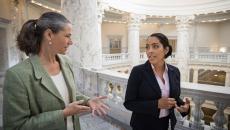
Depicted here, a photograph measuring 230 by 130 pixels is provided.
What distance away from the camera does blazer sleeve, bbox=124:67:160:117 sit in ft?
6.75

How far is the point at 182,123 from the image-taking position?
3.13m

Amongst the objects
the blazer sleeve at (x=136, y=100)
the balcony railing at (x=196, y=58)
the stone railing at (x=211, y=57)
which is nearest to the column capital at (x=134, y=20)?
the balcony railing at (x=196, y=58)

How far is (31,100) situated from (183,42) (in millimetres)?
18101

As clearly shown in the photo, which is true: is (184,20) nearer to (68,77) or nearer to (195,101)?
(195,101)

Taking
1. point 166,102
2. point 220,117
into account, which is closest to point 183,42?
point 220,117

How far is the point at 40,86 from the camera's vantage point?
141 centimetres

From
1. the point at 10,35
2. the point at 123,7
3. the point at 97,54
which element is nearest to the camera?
the point at 97,54

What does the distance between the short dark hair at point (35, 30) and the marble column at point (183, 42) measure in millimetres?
17722

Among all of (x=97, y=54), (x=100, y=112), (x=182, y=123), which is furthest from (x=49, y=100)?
(x=97, y=54)

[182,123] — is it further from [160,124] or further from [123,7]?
[123,7]

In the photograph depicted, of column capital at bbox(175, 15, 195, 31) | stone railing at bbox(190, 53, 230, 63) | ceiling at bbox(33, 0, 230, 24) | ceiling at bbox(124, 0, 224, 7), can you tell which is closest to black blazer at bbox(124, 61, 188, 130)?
ceiling at bbox(33, 0, 230, 24)

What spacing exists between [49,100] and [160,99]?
105 centimetres

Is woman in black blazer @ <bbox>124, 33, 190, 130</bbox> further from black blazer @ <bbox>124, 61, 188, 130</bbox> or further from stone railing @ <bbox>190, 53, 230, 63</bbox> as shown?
stone railing @ <bbox>190, 53, 230, 63</bbox>

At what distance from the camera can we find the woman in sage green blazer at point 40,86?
1.32m
